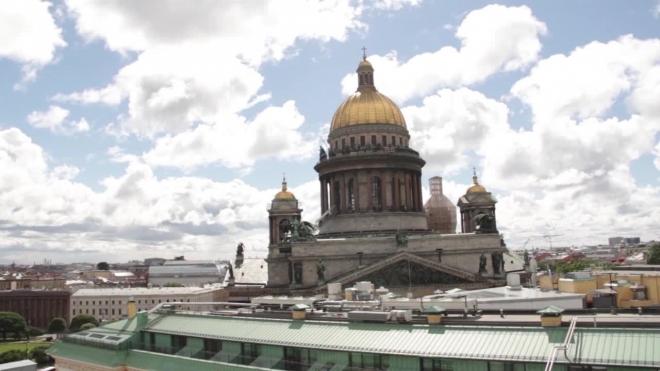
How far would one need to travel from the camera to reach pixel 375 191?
3757 inches

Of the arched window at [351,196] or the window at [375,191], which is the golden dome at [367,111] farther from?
the arched window at [351,196]

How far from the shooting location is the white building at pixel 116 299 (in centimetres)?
13212

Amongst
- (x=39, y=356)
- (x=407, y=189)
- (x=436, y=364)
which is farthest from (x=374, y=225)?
(x=436, y=364)

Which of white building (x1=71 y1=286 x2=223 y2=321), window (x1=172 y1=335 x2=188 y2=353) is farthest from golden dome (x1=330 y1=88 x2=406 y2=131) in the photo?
window (x1=172 y1=335 x2=188 y2=353)

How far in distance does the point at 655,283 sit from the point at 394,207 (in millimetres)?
51210

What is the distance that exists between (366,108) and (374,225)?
16.9 meters

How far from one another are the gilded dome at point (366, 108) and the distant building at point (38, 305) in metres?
69.6

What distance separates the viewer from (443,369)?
25.7 metres

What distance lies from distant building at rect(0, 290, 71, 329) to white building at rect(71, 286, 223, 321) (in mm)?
2168

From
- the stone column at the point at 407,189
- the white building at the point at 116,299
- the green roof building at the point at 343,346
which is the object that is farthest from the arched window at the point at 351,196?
the green roof building at the point at 343,346

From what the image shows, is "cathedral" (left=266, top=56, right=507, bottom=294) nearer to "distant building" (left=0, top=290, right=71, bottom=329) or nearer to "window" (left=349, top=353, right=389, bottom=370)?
"window" (left=349, top=353, right=389, bottom=370)

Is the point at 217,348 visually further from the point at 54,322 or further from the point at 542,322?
the point at 54,322

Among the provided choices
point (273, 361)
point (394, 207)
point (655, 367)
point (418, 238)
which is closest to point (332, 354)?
point (273, 361)

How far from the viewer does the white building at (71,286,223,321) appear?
13212 cm
